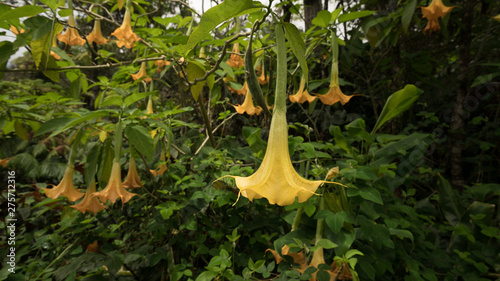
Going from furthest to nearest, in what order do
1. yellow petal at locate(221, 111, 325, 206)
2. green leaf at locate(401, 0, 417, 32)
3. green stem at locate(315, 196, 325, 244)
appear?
1. green leaf at locate(401, 0, 417, 32)
2. green stem at locate(315, 196, 325, 244)
3. yellow petal at locate(221, 111, 325, 206)

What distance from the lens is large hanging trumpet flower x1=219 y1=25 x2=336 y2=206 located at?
0.36m

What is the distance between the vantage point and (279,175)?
38 cm

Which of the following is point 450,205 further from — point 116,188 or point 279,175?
point 116,188

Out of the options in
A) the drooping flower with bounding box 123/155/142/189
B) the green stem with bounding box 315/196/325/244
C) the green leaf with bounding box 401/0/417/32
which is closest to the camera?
the green stem with bounding box 315/196/325/244

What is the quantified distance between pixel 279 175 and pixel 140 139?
1.81ft

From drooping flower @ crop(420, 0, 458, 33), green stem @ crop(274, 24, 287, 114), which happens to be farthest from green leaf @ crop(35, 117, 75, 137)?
drooping flower @ crop(420, 0, 458, 33)

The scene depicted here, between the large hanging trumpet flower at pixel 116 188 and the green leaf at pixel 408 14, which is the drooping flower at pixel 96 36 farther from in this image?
the green leaf at pixel 408 14

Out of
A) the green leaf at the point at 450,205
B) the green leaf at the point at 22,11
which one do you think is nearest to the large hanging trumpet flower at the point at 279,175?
the green leaf at the point at 22,11

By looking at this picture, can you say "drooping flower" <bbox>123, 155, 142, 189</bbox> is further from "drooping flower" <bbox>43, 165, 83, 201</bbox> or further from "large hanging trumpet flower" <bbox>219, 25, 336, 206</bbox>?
"large hanging trumpet flower" <bbox>219, 25, 336, 206</bbox>

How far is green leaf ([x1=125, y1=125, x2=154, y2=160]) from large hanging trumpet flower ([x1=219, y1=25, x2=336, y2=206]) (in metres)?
0.47

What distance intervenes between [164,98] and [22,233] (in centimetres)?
143

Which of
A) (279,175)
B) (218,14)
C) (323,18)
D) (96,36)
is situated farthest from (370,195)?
(96,36)

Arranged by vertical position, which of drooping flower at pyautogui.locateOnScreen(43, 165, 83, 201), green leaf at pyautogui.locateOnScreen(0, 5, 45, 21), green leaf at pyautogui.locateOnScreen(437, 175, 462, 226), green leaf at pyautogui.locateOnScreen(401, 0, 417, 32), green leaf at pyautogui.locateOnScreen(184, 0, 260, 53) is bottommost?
green leaf at pyautogui.locateOnScreen(437, 175, 462, 226)

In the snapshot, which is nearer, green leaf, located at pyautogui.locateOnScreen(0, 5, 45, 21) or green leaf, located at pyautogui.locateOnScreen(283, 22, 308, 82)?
green leaf, located at pyautogui.locateOnScreen(283, 22, 308, 82)
